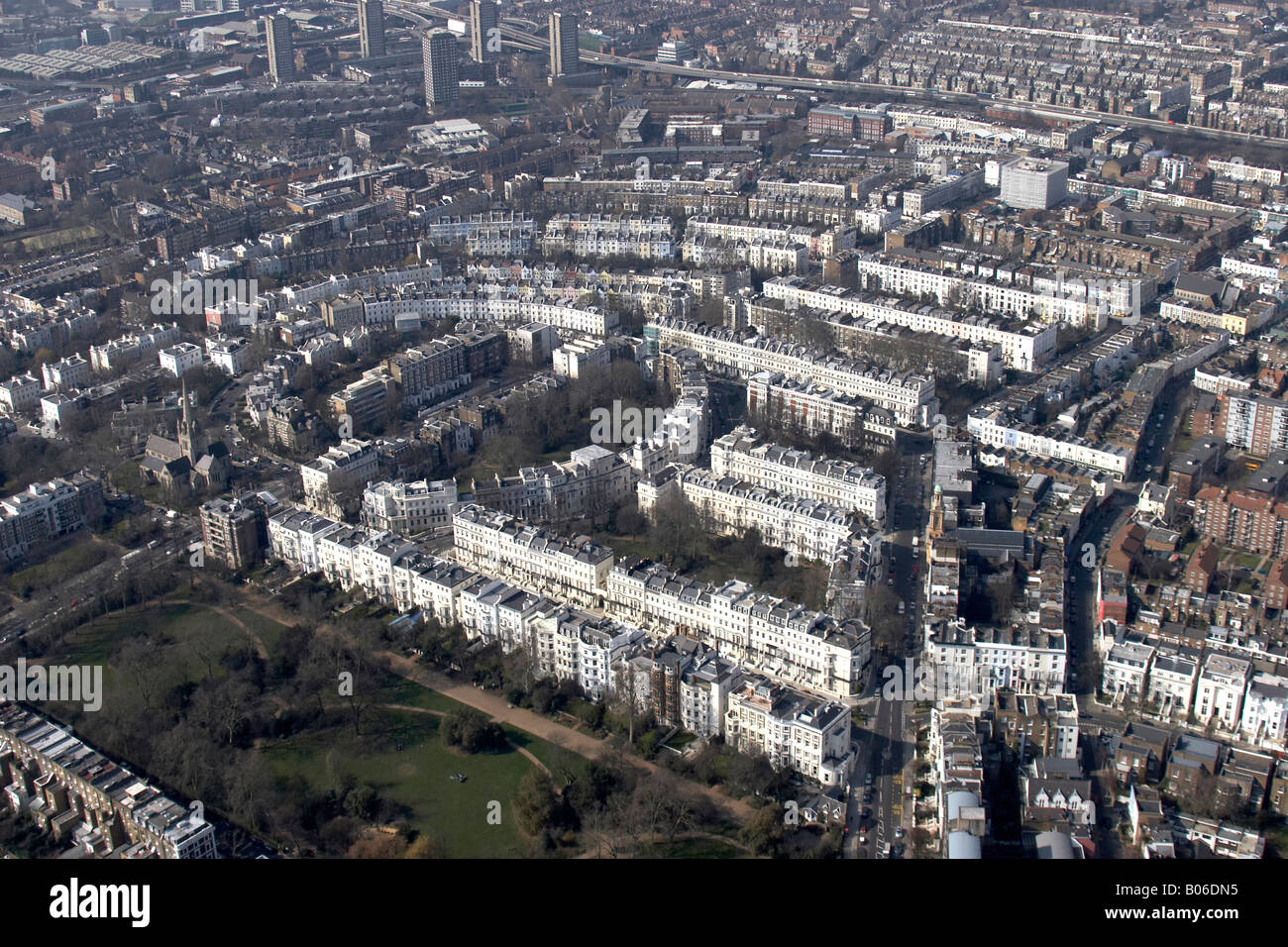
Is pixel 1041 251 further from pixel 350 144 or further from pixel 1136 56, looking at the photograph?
pixel 350 144

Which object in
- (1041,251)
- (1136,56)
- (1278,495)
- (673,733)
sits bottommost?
(673,733)

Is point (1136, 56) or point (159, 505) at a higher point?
point (1136, 56)

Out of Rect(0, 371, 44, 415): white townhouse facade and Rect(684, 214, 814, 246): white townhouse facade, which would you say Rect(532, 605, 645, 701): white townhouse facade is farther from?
Rect(684, 214, 814, 246): white townhouse facade

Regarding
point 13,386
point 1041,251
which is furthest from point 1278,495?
point 13,386

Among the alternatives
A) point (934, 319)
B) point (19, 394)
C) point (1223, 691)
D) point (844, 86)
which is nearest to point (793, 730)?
point (1223, 691)

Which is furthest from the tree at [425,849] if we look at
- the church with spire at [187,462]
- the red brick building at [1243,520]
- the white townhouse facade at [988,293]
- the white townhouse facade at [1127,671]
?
the white townhouse facade at [988,293]

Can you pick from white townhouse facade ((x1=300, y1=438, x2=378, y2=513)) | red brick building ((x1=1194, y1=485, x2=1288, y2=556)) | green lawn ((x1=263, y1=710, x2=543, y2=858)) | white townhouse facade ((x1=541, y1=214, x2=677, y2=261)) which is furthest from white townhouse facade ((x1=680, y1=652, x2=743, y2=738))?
white townhouse facade ((x1=541, y1=214, x2=677, y2=261))

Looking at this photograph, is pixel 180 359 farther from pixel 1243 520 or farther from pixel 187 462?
pixel 1243 520
